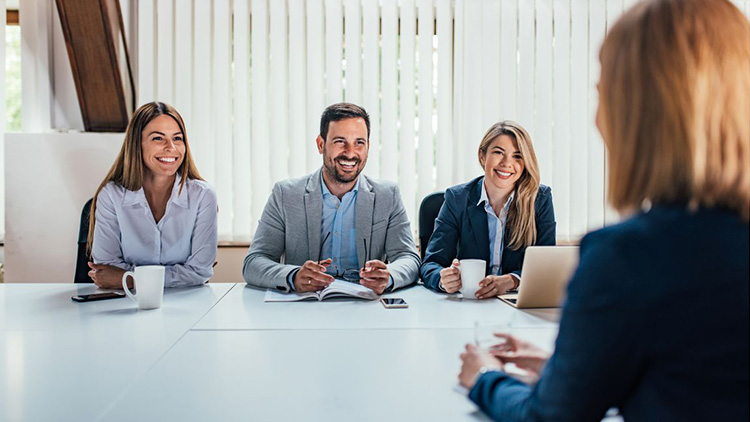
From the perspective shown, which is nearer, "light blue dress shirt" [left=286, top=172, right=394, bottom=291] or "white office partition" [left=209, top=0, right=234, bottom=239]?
"light blue dress shirt" [left=286, top=172, right=394, bottom=291]

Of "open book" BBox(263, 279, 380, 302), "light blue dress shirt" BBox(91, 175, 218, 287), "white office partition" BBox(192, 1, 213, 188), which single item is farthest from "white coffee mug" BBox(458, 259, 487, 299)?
"white office partition" BBox(192, 1, 213, 188)

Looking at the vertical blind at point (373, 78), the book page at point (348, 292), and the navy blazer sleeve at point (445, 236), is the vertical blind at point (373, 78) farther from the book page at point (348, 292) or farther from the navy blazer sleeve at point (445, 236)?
the book page at point (348, 292)

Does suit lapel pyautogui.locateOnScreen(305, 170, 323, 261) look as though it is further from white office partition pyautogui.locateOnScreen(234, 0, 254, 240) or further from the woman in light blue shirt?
white office partition pyautogui.locateOnScreen(234, 0, 254, 240)

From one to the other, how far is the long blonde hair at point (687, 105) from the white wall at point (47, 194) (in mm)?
3332

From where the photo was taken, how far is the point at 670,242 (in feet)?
1.91

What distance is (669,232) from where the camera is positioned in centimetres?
59

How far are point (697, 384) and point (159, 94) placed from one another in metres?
3.58

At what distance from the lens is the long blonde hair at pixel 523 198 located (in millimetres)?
2295

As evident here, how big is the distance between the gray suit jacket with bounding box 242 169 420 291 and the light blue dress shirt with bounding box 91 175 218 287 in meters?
0.21

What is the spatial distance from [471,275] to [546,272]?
0.28m

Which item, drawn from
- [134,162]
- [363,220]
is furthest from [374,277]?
[134,162]

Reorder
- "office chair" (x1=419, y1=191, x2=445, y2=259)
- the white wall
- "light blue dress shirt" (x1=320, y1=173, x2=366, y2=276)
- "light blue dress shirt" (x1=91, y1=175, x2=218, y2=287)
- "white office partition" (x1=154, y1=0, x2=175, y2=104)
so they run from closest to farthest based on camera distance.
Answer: "light blue dress shirt" (x1=91, y1=175, x2=218, y2=287), "light blue dress shirt" (x1=320, y1=173, x2=366, y2=276), "office chair" (x1=419, y1=191, x2=445, y2=259), the white wall, "white office partition" (x1=154, y1=0, x2=175, y2=104)

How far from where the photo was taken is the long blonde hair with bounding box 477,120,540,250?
229 cm

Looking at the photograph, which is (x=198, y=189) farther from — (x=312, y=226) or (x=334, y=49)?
(x=334, y=49)
